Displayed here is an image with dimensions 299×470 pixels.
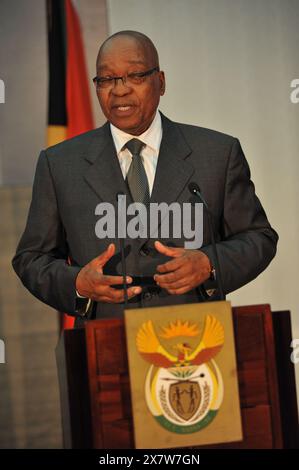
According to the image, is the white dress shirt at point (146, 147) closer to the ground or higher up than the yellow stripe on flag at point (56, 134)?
closer to the ground

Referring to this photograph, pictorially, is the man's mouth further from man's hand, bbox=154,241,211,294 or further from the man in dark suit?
man's hand, bbox=154,241,211,294

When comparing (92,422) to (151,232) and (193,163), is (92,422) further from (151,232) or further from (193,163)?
(193,163)

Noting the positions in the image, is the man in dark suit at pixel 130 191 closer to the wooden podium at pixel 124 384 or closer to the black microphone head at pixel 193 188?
the black microphone head at pixel 193 188

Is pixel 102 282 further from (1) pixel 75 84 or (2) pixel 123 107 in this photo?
(1) pixel 75 84

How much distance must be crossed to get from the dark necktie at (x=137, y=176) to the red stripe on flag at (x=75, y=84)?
2303mm

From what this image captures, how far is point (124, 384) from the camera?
7.09 feet

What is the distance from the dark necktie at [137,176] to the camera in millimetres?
2692

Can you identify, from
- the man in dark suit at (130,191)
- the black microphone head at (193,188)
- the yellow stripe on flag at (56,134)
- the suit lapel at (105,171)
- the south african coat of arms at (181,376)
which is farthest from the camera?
the yellow stripe on flag at (56,134)

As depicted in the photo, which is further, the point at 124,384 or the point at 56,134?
the point at 56,134

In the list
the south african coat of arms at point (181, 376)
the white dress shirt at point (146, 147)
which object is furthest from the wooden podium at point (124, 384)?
the white dress shirt at point (146, 147)

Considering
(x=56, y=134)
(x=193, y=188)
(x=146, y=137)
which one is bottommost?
(x=193, y=188)

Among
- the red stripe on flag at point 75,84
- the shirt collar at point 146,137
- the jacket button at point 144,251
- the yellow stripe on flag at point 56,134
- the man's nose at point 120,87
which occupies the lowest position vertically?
the jacket button at point 144,251

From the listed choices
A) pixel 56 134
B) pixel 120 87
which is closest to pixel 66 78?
pixel 56 134

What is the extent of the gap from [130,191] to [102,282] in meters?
0.48
